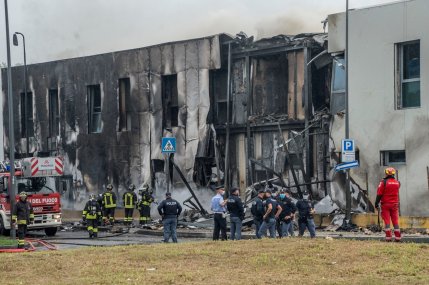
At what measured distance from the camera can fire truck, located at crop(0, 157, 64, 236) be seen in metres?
26.0

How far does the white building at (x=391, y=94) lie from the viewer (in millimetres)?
24562

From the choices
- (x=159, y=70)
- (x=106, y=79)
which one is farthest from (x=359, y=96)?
(x=106, y=79)

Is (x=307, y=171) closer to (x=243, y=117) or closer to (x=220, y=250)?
(x=243, y=117)

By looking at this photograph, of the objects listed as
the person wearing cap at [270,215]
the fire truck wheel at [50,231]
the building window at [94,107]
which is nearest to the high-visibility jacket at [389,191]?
the person wearing cap at [270,215]

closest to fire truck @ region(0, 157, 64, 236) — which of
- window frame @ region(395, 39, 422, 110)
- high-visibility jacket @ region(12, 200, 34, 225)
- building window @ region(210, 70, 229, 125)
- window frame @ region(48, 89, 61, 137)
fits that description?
high-visibility jacket @ region(12, 200, 34, 225)

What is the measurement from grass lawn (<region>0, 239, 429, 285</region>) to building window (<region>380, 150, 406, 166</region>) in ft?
32.9

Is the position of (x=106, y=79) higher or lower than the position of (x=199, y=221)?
higher

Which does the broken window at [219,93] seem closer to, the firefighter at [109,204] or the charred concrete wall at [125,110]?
the charred concrete wall at [125,110]

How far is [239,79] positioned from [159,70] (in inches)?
168

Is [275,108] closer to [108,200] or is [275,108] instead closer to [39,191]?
[108,200]

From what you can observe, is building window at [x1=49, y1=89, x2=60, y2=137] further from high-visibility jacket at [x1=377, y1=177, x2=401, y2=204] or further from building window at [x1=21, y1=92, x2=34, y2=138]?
high-visibility jacket at [x1=377, y1=177, x2=401, y2=204]

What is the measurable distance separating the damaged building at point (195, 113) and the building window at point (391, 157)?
3131mm

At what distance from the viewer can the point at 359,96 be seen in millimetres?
26094

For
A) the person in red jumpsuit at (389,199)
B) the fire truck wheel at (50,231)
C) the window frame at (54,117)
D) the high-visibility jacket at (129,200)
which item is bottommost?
the fire truck wheel at (50,231)
